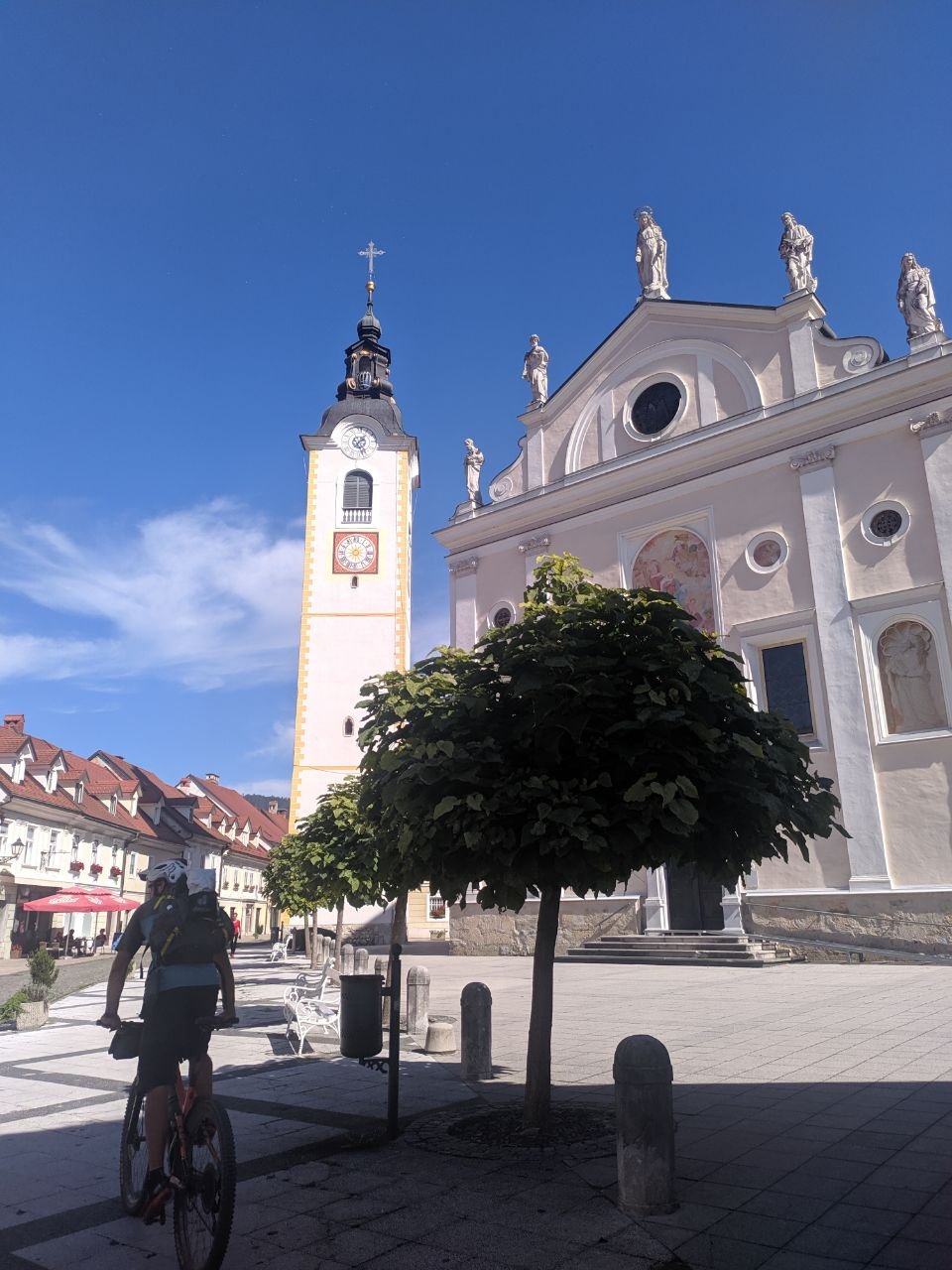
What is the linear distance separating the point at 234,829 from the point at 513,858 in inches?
2590

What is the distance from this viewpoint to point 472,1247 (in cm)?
444

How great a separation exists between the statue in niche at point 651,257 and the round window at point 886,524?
36.4ft

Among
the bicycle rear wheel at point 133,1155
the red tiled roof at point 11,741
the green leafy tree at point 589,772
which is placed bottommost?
the bicycle rear wheel at point 133,1155

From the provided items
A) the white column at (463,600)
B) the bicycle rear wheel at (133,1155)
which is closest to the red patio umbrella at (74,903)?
the white column at (463,600)

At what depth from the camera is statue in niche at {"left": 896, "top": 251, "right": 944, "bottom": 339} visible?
23.4 m

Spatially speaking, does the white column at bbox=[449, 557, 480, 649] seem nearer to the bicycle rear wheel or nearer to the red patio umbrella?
the red patio umbrella

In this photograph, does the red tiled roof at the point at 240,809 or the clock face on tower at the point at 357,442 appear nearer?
the clock face on tower at the point at 357,442

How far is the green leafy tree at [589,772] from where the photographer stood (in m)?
6.13

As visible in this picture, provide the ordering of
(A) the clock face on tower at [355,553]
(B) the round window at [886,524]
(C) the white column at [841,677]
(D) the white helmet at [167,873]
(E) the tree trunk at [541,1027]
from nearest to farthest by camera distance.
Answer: (D) the white helmet at [167,873]
(E) the tree trunk at [541,1027]
(C) the white column at [841,677]
(B) the round window at [886,524]
(A) the clock face on tower at [355,553]

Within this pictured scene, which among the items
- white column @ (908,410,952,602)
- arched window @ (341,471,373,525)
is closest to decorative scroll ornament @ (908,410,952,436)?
white column @ (908,410,952,602)

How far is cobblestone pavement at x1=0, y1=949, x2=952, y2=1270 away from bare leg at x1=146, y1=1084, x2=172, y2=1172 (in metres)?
0.44

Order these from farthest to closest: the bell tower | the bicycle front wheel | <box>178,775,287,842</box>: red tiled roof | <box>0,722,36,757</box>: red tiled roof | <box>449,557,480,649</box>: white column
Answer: <box>178,775,287,842</box>: red tiled roof < the bell tower < <box>0,722,36,757</box>: red tiled roof < <box>449,557,480,649</box>: white column < the bicycle front wheel

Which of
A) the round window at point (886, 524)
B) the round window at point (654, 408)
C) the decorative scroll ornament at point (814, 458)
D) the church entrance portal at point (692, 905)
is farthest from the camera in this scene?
the round window at point (654, 408)

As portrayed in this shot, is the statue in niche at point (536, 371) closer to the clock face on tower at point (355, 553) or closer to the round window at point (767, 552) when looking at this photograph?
the round window at point (767, 552)
